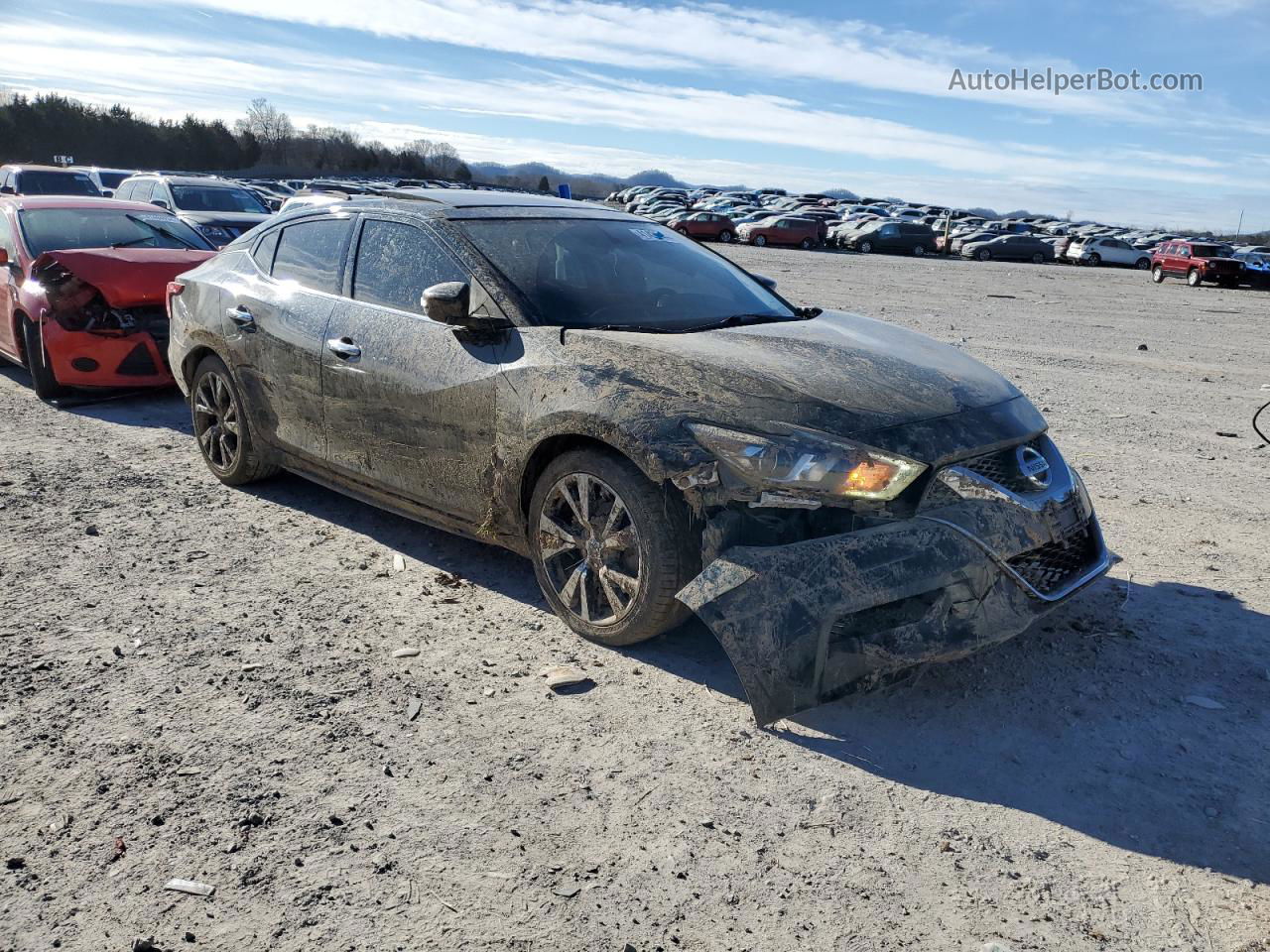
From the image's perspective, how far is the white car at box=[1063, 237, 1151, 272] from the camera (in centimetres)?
4228

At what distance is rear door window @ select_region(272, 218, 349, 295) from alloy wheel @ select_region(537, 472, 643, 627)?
1.86 m

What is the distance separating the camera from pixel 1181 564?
193 inches

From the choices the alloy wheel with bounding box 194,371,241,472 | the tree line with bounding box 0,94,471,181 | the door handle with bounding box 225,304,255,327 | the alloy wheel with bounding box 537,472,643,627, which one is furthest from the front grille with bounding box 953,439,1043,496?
the tree line with bounding box 0,94,471,181

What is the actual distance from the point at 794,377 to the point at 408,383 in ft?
5.75

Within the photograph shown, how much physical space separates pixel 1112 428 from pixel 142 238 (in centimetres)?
849

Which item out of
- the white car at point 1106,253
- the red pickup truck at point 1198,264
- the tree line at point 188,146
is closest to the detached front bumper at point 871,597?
the red pickup truck at point 1198,264

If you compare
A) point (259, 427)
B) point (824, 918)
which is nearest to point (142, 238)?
point (259, 427)

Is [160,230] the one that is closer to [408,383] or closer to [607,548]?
[408,383]

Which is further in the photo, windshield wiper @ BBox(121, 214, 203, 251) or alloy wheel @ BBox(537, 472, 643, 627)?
windshield wiper @ BBox(121, 214, 203, 251)

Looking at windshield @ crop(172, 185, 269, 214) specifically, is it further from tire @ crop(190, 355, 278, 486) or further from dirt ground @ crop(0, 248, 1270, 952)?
dirt ground @ crop(0, 248, 1270, 952)

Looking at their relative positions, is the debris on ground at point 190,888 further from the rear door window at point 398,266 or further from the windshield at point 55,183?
the windshield at point 55,183

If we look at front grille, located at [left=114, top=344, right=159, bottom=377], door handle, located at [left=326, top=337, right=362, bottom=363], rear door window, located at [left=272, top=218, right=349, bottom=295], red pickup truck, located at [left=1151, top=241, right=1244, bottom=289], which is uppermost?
red pickup truck, located at [left=1151, top=241, right=1244, bottom=289]

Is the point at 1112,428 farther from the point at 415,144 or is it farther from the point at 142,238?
the point at 415,144

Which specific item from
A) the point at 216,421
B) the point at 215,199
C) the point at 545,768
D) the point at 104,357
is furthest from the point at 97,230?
the point at 215,199
